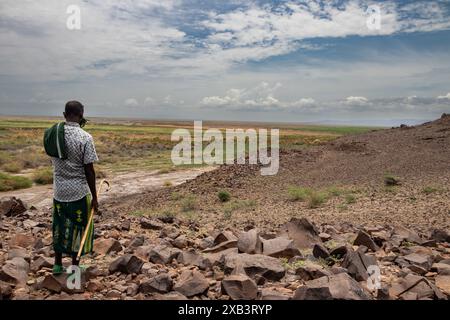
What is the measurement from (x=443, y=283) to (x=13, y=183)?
22247 mm

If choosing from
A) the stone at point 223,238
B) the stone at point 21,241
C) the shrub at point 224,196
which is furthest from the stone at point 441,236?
the shrub at point 224,196

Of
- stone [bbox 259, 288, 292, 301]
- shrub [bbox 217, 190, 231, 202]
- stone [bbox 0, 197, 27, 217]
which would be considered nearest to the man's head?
stone [bbox 259, 288, 292, 301]

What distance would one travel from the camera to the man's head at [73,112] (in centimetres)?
432

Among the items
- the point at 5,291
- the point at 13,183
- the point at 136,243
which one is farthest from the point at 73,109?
the point at 13,183

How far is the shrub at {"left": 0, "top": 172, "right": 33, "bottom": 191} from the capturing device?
71.2 feet

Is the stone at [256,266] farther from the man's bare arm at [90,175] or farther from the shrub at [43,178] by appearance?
the shrub at [43,178]

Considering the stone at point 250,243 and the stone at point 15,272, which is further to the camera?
the stone at point 250,243

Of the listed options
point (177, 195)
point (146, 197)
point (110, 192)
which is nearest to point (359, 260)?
point (177, 195)

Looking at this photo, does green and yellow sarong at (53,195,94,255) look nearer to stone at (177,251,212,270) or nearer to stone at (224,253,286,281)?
stone at (177,251,212,270)

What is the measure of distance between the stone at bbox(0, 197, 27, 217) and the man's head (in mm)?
7324

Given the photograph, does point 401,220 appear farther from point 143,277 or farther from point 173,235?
point 143,277

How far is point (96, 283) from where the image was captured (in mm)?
4562

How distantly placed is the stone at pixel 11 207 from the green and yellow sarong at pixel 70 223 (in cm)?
686

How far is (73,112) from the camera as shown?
4324 mm
